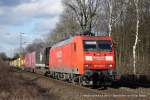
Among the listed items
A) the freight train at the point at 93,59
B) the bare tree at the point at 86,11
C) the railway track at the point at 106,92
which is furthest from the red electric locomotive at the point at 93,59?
the bare tree at the point at 86,11

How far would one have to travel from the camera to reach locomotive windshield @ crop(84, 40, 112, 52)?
2653 centimetres

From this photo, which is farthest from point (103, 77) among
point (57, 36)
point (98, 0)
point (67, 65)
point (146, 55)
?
point (57, 36)

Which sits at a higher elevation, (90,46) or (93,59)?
(90,46)

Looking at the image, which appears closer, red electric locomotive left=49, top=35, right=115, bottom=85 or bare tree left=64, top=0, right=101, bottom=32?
red electric locomotive left=49, top=35, right=115, bottom=85

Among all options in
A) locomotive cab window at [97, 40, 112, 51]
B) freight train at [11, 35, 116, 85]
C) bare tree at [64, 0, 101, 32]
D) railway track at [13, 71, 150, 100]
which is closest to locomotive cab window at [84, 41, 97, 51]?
freight train at [11, 35, 116, 85]

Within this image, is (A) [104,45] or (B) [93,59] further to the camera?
(A) [104,45]

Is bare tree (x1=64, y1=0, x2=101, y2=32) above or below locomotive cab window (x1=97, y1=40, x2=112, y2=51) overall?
above

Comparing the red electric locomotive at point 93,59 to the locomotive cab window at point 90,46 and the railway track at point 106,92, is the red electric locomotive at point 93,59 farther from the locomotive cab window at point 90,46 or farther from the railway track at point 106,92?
the railway track at point 106,92

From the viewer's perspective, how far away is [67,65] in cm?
3114

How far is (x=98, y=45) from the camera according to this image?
26609mm

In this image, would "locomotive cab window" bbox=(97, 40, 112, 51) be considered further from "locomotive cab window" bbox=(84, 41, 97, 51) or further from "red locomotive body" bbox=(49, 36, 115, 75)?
"locomotive cab window" bbox=(84, 41, 97, 51)

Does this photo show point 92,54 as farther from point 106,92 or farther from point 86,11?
point 86,11

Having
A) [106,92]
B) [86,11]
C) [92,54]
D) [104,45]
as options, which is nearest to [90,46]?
[92,54]

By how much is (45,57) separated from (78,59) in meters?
22.1
